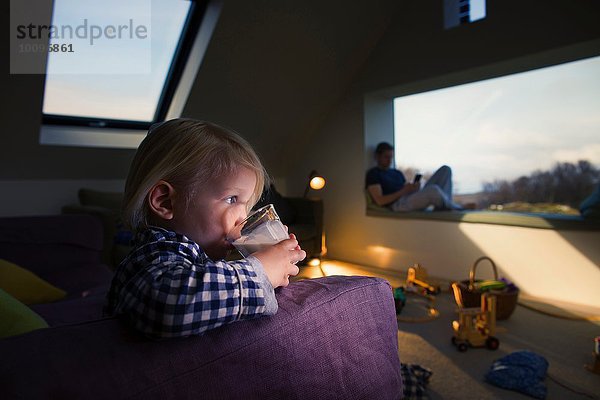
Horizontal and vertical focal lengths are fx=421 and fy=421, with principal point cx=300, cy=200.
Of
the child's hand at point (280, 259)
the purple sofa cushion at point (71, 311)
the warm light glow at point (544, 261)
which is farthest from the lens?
the warm light glow at point (544, 261)

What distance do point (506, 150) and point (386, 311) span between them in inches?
136

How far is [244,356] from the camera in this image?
1.93 feet

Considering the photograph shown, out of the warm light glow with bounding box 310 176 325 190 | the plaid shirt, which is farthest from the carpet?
the plaid shirt

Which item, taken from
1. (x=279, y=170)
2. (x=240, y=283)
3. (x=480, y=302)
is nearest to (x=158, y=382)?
(x=240, y=283)

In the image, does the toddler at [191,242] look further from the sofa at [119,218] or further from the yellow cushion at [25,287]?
the sofa at [119,218]

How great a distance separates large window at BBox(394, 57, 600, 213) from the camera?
334 cm

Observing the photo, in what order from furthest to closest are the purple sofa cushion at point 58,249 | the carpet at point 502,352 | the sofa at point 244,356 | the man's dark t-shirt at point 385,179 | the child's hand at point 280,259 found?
1. the man's dark t-shirt at point 385,179
2. the purple sofa cushion at point 58,249
3. the carpet at point 502,352
4. the child's hand at point 280,259
5. the sofa at point 244,356

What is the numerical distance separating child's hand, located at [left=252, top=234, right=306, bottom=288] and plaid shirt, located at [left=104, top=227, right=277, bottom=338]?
24 mm

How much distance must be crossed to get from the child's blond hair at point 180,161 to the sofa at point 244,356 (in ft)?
0.75

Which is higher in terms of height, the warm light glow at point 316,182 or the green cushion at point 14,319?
the warm light glow at point 316,182

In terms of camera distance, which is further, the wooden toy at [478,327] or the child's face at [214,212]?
the wooden toy at [478,327]

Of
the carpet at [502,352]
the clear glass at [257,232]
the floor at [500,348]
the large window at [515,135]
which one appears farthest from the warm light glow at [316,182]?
the large window at [515,135]

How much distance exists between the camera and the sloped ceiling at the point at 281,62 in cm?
335

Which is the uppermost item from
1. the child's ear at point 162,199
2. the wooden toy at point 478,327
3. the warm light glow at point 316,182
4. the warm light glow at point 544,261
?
the warm light glow at point 316,182
